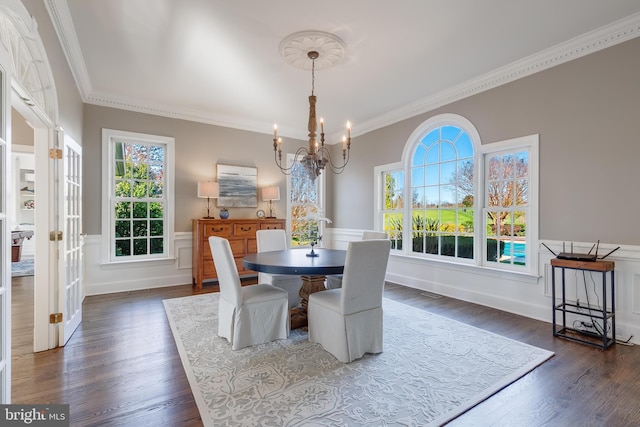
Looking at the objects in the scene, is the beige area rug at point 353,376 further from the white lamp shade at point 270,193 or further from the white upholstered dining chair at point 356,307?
the white lamp shade at point 270,193

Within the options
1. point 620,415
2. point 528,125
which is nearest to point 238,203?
point 528,125

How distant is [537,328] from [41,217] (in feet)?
15.8

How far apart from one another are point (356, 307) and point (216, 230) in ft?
10.00

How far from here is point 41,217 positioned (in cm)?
263

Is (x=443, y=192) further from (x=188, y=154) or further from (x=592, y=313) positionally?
(x=188, y=154)

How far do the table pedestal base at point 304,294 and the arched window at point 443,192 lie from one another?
220 centimetres

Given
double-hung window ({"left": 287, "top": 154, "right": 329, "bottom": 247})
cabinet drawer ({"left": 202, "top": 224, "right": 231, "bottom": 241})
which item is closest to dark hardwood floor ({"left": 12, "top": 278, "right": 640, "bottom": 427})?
cabinet drawer ({"left": 202, "top": 224, "right": 231, "bottom": 241})

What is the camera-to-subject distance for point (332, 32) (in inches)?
113

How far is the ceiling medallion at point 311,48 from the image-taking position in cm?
289

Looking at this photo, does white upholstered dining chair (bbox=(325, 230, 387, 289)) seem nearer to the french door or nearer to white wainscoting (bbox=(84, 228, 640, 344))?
white wainscoting (bbox=(84, 228, 640, 344))

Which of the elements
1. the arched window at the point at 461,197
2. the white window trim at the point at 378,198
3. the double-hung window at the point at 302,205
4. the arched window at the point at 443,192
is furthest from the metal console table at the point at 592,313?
the double-hung window at the point at 302,205

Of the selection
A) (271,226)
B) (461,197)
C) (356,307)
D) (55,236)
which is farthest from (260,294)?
(461,197)

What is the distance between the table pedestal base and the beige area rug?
114mm

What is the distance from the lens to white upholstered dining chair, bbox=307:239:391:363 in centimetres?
239
